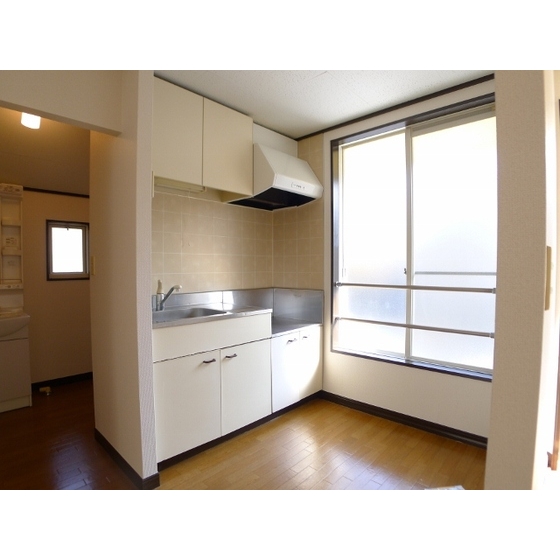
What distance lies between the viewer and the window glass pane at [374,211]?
237 centimetres

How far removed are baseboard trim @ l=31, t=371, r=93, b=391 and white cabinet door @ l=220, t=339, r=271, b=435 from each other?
7.62 feet

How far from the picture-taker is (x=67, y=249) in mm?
3330

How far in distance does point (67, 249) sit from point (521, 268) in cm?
398

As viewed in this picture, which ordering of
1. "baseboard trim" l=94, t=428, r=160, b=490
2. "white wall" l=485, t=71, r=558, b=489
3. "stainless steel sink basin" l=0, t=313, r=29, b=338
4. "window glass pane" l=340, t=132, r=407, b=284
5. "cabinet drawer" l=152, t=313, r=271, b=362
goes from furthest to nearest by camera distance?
"stainless steel sink basin" l=0, t=313, r=29, b=338 → "window glass pane" l=340, t=132, r=407, b=284 → "cabinet drawer" l=152, t=313, r=271, b=362 → "baseboard trim" l=94, t=428, r=160, b=490 → "white wall" l=485, t=71, r=558, b=489

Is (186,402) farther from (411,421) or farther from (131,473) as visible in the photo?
(411,421)

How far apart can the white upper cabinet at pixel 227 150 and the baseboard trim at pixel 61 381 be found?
276 cm

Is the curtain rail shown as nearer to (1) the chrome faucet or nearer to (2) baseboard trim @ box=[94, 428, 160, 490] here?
(1) the chrome faucet

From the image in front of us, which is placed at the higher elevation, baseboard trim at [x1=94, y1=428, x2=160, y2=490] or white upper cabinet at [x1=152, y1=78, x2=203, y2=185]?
white upper cabinet at [x1=152, y1=78, x2=203, y2=185]

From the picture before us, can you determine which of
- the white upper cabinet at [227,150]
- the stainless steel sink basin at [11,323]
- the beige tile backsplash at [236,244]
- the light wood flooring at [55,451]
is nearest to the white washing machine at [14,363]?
the stainless steel sink basin at [11,323]

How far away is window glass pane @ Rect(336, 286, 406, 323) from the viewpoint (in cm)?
238

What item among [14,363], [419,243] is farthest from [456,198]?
[14,363]

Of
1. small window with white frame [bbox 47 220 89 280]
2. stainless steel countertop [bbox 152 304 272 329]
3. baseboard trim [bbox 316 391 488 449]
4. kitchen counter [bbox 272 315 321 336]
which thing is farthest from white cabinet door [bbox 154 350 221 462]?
small window with white frame [bbox 47 220 89 280]

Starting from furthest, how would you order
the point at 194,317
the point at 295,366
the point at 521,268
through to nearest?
the point at 295,366
the point at 194,317
the point at 521,268
